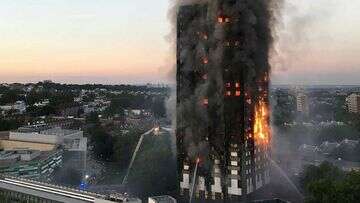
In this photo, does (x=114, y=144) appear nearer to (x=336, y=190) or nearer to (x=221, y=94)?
(x=221, y=94)

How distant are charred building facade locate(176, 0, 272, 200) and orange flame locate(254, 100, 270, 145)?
0.76ft

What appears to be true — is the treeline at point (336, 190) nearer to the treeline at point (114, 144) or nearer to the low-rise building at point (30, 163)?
the low-rise building at point (30, 163)

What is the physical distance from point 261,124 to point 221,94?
7.17 metres

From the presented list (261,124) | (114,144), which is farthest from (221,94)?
(114,144)

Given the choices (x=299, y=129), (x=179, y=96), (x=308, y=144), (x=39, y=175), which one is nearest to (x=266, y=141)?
(x=179, y=96)

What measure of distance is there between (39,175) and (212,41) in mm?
30827

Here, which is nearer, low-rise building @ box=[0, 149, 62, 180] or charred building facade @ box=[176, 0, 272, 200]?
charred building facade @ box=[176, 0, 272, 200]

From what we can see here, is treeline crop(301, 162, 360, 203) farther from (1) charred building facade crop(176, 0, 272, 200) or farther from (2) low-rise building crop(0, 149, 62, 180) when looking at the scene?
(2) low-rise building crop(0, 149, 62, 180)

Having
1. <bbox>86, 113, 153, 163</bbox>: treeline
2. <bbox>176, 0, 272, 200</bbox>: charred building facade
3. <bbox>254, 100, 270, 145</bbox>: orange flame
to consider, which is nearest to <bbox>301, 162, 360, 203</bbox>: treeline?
<bbox>176, 0, 272, 200</bbox>: charred building facade

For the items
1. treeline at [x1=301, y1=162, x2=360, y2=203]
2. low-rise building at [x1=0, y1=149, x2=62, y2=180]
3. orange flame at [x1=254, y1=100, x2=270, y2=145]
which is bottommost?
low-rise building at [x1=0, y1=149, x2=62, y2=180]

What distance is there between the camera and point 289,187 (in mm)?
59688

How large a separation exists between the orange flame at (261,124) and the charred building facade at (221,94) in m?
0.23

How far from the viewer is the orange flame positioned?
189 feet

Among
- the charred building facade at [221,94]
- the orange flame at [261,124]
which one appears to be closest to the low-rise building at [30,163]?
the charred building facade at [221,94]
